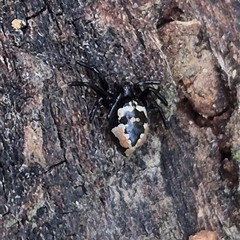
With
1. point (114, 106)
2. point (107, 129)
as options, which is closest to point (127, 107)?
point (114, 106)

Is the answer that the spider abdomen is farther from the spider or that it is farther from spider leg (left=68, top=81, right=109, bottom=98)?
spider leg (left=68, top=81, right=109, bottom=98)

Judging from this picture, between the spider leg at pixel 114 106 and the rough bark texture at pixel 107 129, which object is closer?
the rough bark texture at pixel 107 129

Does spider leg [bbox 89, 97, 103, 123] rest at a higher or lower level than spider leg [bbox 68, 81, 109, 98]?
lower

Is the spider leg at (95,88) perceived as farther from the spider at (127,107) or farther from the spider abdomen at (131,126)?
the spider abdomen at (131,126)

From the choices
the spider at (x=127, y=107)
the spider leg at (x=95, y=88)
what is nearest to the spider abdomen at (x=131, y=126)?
the spider at (x=127, y=107)

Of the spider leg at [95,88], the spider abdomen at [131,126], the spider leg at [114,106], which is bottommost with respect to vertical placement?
the spider abdomen at [131,126]

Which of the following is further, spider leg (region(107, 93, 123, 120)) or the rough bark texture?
spider leg (region(107, 93, 123, 120))

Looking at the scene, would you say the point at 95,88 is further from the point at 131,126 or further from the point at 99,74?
the point at 131,126

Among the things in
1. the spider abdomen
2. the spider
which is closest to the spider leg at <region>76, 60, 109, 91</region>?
the spider
